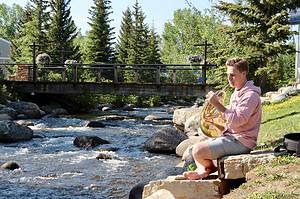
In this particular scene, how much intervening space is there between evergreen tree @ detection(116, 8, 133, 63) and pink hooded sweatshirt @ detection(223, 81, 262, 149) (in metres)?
47.0

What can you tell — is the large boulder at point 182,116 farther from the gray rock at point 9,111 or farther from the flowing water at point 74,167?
the gray rock at point 9,111

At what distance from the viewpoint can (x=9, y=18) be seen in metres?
91.9

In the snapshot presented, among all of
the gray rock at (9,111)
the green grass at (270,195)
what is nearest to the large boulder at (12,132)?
the gray rock at (9,111)

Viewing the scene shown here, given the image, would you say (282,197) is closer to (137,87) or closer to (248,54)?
(248,54)

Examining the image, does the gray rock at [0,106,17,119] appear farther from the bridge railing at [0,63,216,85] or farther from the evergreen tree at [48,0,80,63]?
the evergreen tree at [48,0,80,63]

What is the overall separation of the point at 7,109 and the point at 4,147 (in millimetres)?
9145

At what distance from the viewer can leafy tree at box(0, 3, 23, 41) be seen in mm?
88106

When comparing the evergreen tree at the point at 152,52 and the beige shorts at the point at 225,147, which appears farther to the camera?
the evergreen tree at the point at 152,52

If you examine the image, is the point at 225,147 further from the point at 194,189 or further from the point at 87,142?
the point at 87,142

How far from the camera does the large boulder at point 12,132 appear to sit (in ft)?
54.5

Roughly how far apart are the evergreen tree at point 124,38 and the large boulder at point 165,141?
37.8 m

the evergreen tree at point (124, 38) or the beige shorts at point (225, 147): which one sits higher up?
the evergreen tree at point (124, 38)

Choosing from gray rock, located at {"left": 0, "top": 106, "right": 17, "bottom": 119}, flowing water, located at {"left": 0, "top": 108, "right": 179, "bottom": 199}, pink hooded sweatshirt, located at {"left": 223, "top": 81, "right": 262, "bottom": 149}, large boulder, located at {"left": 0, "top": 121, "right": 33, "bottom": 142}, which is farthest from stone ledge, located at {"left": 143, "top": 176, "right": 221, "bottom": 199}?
gray rock, located at {"left": 0, "top": 106, "right": 17, "bottom": 119}

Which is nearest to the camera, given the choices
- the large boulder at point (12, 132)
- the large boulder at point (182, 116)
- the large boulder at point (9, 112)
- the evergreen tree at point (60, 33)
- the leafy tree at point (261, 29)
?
the large boulder at point (12, 132)
